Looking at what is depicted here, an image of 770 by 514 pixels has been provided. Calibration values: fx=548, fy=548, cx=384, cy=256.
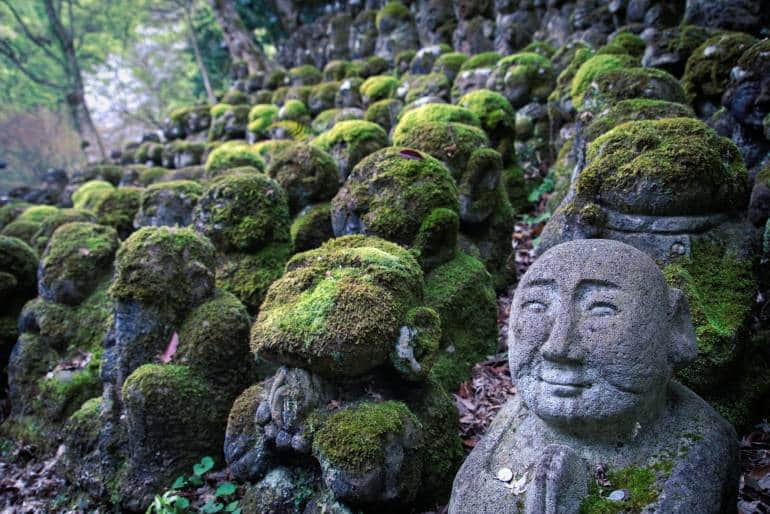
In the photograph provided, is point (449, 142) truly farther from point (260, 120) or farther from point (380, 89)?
point (260, 120)

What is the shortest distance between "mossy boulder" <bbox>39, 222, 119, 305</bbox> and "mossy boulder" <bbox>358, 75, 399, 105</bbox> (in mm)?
7585

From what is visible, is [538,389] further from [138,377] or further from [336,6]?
[336,6]

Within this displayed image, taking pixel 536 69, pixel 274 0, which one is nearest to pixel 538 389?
pixel 536 69

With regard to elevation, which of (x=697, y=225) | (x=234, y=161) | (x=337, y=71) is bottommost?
(x=234, y=161)

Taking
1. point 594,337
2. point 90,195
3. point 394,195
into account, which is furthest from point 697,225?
point 90,195

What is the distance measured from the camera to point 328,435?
3.24 metres

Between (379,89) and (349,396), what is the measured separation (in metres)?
10.2

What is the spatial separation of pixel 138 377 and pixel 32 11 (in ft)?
100

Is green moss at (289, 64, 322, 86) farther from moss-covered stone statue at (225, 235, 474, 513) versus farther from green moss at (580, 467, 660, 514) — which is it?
green moss at (580, 467, 660, 514)

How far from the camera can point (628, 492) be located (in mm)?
2441

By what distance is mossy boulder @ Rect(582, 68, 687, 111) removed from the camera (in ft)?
18.8

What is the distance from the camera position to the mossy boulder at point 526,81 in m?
9.91

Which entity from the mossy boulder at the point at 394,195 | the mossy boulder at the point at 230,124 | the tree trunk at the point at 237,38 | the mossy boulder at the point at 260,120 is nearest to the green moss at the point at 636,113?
the mossy boulder at the point at 394,195

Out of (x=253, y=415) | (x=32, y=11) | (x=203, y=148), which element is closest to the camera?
(x=253, y=415)
